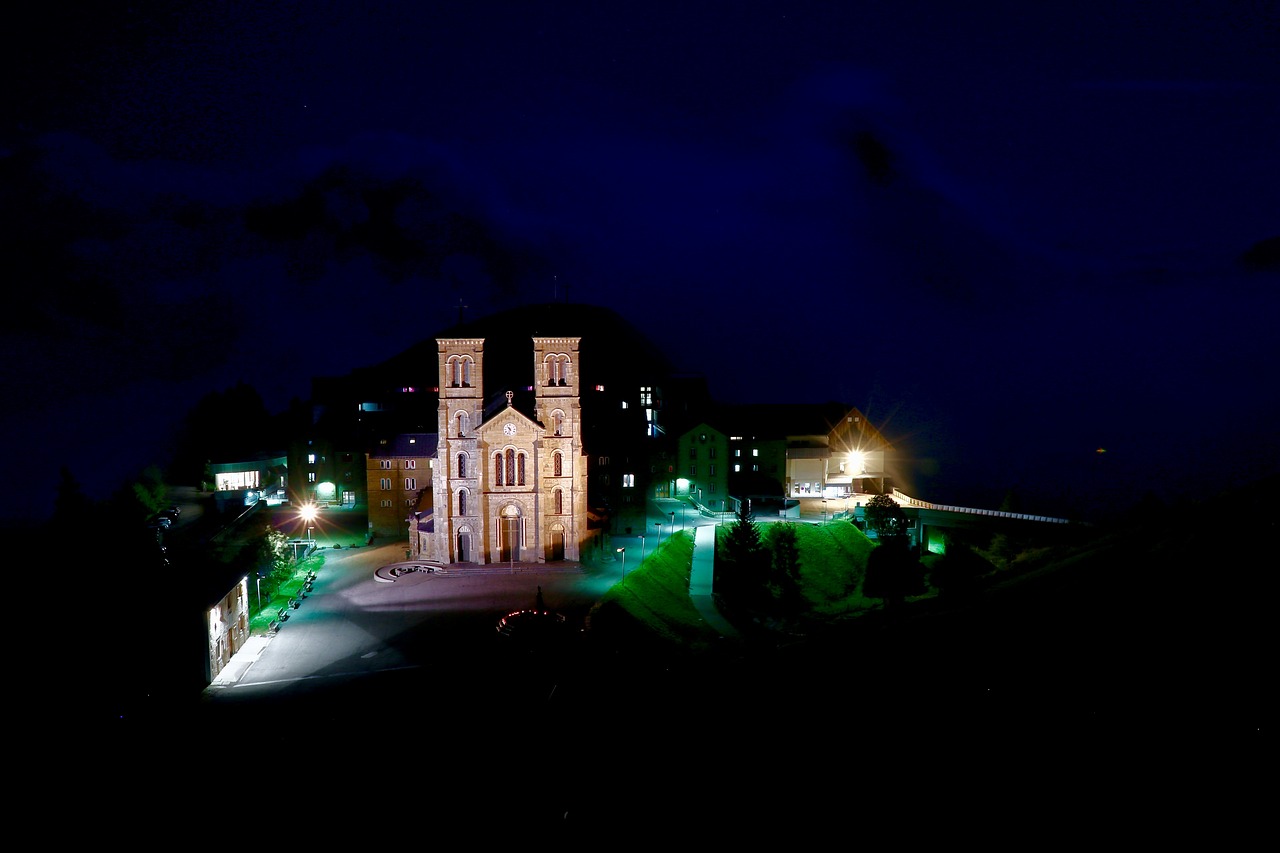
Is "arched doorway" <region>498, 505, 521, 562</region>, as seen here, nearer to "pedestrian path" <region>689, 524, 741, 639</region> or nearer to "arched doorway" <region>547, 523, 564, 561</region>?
"arched doorway" <region>547, 523, 564, 561</region>

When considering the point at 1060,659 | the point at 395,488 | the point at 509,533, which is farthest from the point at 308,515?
the point at 1060,659

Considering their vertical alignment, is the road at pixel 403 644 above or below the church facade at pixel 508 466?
below

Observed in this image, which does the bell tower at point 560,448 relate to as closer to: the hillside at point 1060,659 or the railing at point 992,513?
the hillside at point 1060,659

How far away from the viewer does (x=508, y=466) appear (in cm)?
3516

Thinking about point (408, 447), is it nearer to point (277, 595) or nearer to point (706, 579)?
point (277, 595)

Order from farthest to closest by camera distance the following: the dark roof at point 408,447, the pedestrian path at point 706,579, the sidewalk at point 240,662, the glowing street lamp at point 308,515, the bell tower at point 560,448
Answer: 1. the dark roof at point 408,447
2. the glowing street lamp at point 308,515
3. the bell tower at point 560,448
4. the pedestrian path at point 706,579
5. the sidewalk at point 240,662

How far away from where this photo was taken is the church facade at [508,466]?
1369 inches

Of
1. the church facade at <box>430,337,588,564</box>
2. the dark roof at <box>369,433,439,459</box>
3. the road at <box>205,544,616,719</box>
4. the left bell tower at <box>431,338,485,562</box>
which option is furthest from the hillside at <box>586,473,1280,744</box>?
the dark roof at <box>369,433,439,459</box>

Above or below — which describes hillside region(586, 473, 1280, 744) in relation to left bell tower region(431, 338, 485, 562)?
below

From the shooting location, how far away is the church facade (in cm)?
3478

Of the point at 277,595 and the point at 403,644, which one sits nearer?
the point at 403,644

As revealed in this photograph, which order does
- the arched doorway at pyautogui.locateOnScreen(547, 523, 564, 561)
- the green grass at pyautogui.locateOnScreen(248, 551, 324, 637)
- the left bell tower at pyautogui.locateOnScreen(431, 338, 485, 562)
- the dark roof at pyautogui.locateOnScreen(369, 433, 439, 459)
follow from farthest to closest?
1. the dark roof at pyautogui.locateOnScreen(369, 433, 439, 459)
2. the arched doorway at pyautogui.locateOnScreen(547, 523, 564, 561)
3. the left bell tower at pyautogui.locateOnScreen(431, 338, 485, 562)
4. the green grass at pyautogui.locateOnScreen(248, 551, 324, 637)

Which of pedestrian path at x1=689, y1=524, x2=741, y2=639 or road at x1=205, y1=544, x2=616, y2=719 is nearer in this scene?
road at x1=205, y1=544, x2=616, y2=719

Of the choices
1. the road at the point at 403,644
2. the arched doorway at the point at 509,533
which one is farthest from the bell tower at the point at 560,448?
the road at the point at 403,644
